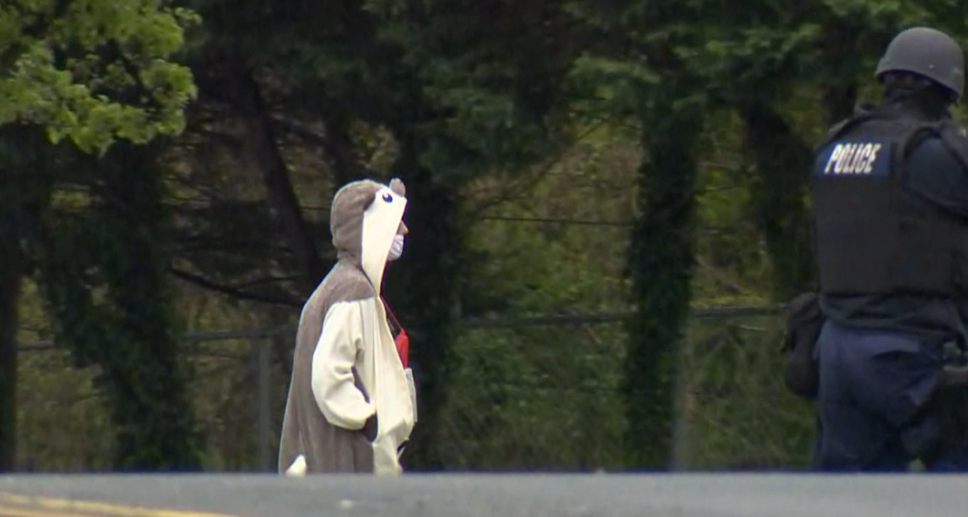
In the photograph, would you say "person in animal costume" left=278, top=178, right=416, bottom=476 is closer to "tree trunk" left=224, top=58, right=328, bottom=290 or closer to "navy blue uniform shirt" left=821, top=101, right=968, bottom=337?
"navy blue uniform shirt" left=821, top=101, right=968, bottom=337

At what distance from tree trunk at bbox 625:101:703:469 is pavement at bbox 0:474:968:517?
Answer: 24.7 feet

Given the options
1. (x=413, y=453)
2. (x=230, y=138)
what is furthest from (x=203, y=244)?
(x=413, y=453)

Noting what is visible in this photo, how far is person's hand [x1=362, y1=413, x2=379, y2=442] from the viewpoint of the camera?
17.6 feet

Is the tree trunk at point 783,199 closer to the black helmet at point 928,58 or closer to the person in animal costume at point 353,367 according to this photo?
the person in animal costume at point 353,367

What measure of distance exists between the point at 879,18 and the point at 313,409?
3.35 metres

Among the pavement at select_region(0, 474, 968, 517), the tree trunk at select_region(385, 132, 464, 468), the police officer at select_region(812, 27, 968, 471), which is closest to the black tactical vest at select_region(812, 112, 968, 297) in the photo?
the police officer at select_region(812, 27, 968, 471)

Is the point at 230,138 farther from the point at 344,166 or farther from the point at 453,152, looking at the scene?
the point at 453,152

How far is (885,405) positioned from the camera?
16.6 feet

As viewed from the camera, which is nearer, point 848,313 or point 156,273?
point 848,313

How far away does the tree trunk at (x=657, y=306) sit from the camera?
1079 cm

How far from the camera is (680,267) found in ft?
35.7

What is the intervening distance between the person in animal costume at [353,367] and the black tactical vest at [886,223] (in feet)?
3.97

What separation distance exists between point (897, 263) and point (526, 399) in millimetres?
6618

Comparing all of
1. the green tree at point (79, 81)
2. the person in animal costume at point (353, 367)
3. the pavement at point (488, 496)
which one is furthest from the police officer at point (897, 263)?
the green tree at point (79, 81)
